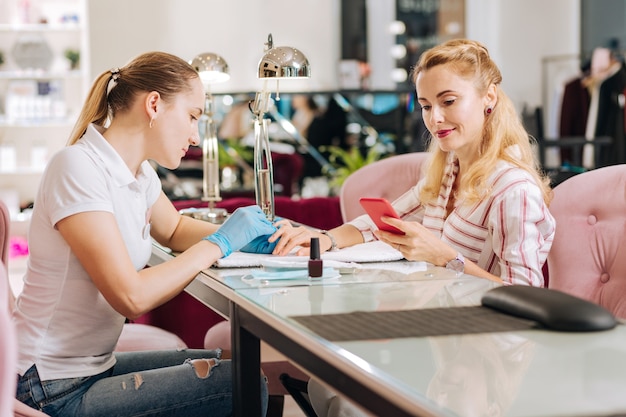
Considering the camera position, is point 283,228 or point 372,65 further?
point 372,65

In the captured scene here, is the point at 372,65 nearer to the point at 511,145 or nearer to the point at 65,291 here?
the point at 511,145

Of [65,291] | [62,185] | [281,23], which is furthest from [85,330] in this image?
[281,23]

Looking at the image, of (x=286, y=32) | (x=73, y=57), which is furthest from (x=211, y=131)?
(x=286, y=32)

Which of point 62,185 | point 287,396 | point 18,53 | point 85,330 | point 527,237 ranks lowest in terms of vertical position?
point 287,396

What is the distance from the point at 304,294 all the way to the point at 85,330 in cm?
49

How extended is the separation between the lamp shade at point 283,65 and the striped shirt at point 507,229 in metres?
0.53

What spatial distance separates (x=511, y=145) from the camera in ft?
7.57

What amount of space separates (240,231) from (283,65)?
0.55 meters

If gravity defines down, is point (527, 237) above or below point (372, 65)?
below

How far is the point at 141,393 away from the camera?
1.75 m

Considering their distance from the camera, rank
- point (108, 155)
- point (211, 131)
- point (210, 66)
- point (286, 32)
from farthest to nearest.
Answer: point (286, 32) → point (211, 131) → point (210, 66) → point (108, 155)

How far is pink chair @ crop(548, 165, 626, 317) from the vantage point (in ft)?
7.34

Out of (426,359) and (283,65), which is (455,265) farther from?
(426,359)

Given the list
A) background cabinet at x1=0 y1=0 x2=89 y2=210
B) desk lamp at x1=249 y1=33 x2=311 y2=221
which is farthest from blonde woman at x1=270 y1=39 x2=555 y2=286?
background cabinet at x1=0 y1=0 x2=89 y2=210
